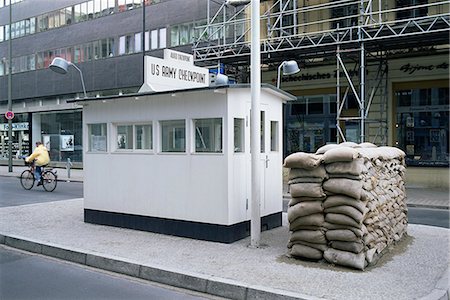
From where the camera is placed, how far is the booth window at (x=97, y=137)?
946 cm

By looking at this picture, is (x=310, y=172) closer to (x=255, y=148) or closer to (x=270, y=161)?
(x=255, y=148)

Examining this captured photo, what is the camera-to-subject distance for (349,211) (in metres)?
6.23

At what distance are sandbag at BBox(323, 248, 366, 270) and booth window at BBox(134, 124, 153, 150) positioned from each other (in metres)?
3.96

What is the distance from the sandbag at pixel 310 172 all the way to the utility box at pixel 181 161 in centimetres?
125

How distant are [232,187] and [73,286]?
2.94m

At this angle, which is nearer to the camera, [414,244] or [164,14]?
[414,244]

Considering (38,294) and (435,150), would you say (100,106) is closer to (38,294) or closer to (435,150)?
(38,294)

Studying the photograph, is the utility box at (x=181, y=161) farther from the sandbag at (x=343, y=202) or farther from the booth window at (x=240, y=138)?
the sandbag at (x=343, y=202)

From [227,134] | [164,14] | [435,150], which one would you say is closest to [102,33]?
[164,14]

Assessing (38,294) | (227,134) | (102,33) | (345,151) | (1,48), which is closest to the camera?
(38,294)

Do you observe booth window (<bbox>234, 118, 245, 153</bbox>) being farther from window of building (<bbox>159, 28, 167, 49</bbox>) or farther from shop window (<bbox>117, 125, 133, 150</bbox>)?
window of building (<bbox>159, 28, 167, 49</bbox>)

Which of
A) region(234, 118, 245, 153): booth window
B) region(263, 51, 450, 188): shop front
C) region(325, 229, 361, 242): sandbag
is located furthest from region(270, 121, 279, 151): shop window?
region(263, 51, 450, 188): shop front

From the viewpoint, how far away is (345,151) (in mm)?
6340

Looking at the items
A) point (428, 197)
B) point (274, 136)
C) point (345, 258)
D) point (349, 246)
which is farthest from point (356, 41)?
point (345, 258)
